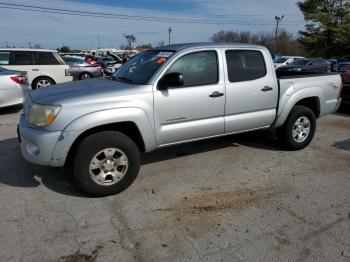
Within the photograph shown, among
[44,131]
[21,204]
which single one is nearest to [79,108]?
[44,131]

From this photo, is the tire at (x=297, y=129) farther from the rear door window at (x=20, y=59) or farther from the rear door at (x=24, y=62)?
the rear door window at (x=20, y=59)

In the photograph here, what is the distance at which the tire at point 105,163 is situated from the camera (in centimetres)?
388

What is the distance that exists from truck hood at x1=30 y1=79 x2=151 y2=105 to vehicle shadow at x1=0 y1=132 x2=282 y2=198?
909 millimetres

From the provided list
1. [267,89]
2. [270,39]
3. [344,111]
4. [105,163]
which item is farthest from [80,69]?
[270,39]

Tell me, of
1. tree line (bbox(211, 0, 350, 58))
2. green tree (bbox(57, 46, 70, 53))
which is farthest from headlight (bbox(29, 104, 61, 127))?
green tree (bbox(57, 46, 70, 53))

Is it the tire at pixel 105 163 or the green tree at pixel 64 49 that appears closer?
the tire at pixel 105 163

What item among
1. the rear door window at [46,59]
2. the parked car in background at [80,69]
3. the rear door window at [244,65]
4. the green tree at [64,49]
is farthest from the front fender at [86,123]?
the green tree at [64,49]

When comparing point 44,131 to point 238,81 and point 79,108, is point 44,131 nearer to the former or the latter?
point 79,108

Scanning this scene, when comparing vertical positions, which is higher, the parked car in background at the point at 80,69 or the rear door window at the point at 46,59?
the rear door window at the point at 46,59

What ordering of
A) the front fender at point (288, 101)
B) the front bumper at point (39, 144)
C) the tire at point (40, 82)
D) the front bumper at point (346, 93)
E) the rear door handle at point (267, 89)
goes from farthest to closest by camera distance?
1. the tire at point (40, 82)
2. the front bumper at point (346, 93)
3. the front fender at point (288, 101)
4. the rear door handle at point (267, 89)
5. the front bumper at point (39, 144)

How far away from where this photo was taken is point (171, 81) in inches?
167

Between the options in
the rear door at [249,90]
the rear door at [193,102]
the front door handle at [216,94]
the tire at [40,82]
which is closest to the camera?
the rear door at [193,102]

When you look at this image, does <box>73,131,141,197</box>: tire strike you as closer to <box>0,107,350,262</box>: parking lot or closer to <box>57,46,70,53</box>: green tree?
<box>0,107,350,262</box>: parking lot

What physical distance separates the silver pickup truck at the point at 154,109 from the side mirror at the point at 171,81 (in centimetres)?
1
